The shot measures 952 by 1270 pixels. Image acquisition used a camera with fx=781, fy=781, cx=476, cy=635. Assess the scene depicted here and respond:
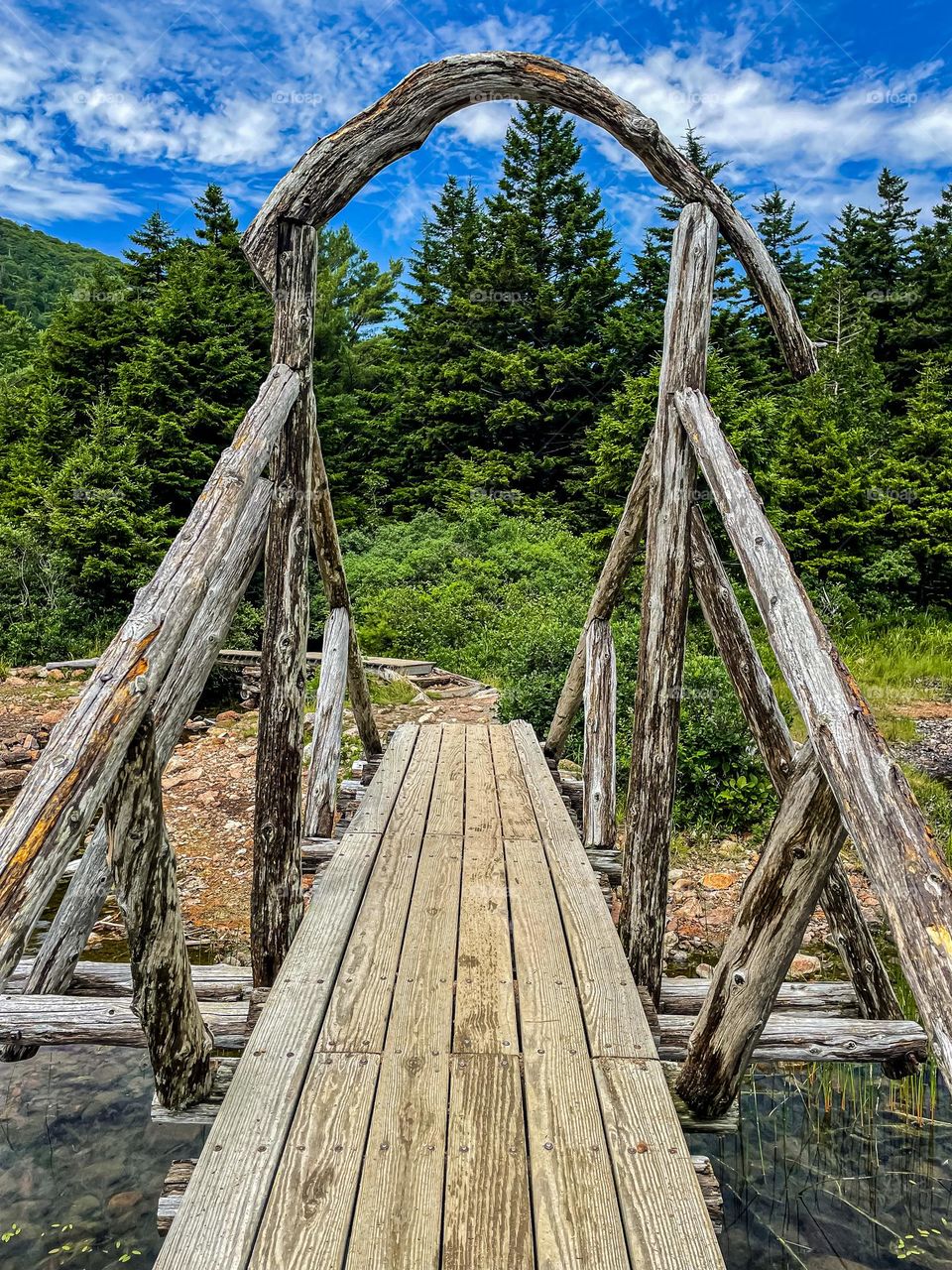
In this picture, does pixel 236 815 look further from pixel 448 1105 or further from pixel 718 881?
pixel 448 1105

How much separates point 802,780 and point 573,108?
8.41 feet

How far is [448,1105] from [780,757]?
1414 millimetres

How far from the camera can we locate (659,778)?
2.77 m

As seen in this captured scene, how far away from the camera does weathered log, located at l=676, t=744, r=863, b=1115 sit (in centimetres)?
157

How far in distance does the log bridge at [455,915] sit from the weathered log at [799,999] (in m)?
0.01

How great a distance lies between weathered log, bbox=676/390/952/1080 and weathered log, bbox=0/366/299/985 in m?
1.23

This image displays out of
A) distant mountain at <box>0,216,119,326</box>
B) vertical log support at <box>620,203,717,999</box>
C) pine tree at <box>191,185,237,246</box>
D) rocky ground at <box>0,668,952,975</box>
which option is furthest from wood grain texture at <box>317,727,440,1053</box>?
distant mountain at <box>0,216,119,326</box>

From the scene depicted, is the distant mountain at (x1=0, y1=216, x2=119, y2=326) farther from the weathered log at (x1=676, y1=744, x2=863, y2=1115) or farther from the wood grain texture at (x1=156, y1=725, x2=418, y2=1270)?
the weathered log at (x1=676, y1=744, x2=863, y2=1115)

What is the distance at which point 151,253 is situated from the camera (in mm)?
16156

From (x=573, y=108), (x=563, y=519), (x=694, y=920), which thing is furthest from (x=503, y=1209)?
(x=563, y=519)

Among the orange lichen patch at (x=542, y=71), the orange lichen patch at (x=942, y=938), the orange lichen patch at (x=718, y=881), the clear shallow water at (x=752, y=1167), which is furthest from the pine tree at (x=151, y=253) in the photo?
the orange lichen patch at (x=942, y=938)

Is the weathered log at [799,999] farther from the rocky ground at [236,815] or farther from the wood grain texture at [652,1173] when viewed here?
the rocky ground at [236,815]

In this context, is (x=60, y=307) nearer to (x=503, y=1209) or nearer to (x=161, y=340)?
(x=161, y=340)

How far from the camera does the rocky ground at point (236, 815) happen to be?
4.81 meters
